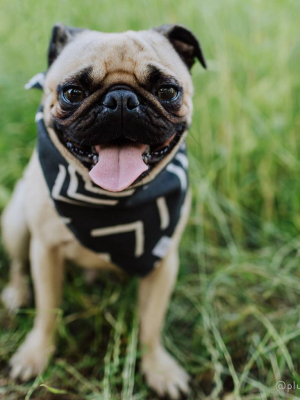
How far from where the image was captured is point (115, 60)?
170 centimetres

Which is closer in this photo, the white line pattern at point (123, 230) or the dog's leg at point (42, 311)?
the white line pattern at point (123, 230)

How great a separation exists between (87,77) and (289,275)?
1.50 meters

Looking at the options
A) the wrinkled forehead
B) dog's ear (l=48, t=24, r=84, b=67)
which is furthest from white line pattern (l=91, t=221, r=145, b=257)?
dog's ear (l=48, t=24, r=84, b=67)

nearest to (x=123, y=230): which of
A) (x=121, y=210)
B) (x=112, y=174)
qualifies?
(x=121, y=210)

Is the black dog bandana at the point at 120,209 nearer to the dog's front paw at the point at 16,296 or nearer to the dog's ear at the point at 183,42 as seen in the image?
the dog's ear at the point at 183,42

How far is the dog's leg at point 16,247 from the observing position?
2.35 metres

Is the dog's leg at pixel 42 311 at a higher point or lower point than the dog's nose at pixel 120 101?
lower

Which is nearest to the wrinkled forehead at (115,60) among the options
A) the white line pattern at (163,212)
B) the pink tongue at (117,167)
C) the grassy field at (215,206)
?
the pink tongue at (117,167)

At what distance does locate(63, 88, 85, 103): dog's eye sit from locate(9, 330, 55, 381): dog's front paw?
1.19 m

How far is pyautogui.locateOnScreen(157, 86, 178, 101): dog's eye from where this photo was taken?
1.70 meters

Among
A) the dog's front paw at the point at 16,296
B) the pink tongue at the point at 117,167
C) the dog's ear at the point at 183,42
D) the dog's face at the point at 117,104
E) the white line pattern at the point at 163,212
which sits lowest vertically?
the dog's front paw at the point at 16,296

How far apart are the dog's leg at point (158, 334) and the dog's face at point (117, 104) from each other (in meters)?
0.62

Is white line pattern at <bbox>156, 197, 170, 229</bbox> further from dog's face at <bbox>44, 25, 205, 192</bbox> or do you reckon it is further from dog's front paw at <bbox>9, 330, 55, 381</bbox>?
dog's front paw at <bbox>9, 330, 55, 381</bbox>

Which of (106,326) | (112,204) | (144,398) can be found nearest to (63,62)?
(112,204)
